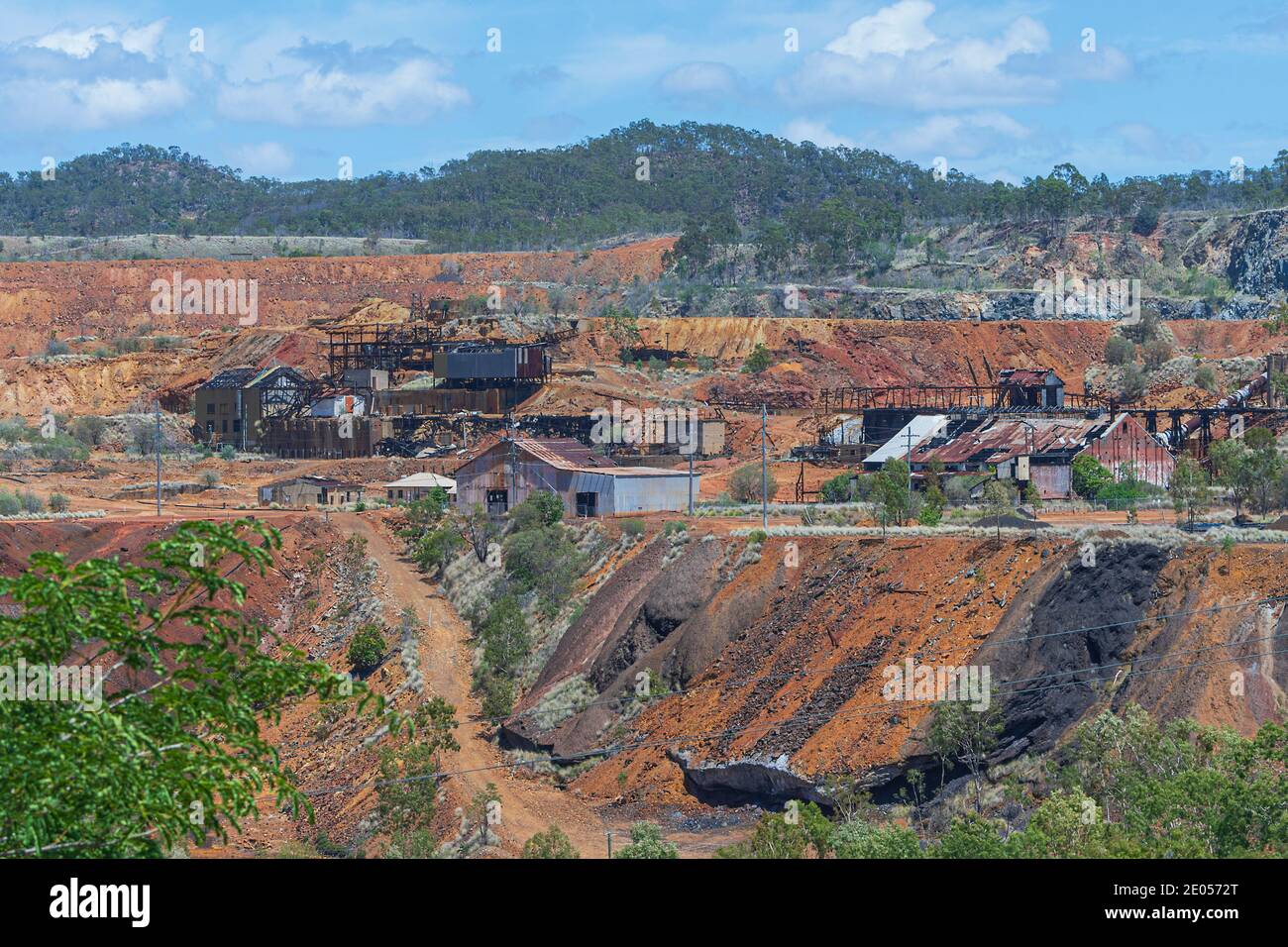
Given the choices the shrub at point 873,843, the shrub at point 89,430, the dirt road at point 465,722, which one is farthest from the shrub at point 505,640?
the shrub at point 89,430

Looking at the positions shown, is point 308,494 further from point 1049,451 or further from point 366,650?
point 1049,451

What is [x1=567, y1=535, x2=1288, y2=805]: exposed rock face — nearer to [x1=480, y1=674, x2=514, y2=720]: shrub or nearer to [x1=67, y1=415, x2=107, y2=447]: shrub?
[x1=480, y1=674, x2=514, y2=720]: shrub

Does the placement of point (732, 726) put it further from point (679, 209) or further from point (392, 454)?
point (679, 209)

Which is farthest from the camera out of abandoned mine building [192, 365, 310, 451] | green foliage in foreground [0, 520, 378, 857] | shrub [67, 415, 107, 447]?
shrub [67, 415, 107, 447]

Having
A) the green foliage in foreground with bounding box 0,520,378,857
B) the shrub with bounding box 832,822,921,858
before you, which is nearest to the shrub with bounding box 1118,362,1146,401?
the shrub with bounding box 832,822,921,858

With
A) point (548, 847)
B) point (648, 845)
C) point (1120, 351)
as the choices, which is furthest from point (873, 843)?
point (1120, 351)

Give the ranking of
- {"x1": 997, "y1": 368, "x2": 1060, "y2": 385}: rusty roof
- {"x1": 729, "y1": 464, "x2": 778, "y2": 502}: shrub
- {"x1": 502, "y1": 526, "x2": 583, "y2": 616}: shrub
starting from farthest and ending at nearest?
{"x1": 997, "y1": 368, "x2": 1060, "y2": 385}: rusty roof
{"x1": 729, "y1": 464, "x2": 778, "y2": 502}: shrub
{"x1": 502, "y1": 526, "x2": 583, "y2": 616}: shrub
